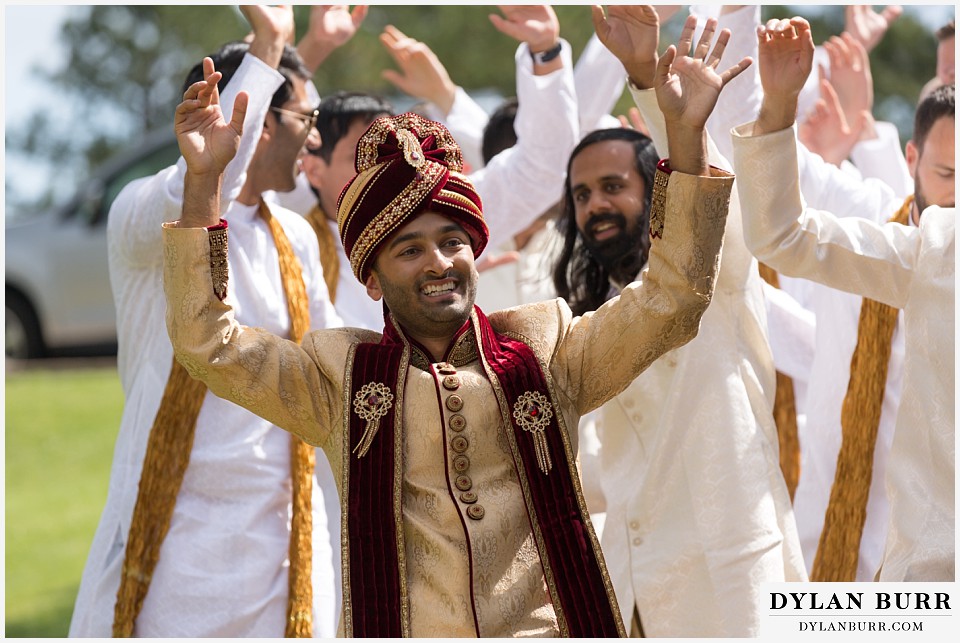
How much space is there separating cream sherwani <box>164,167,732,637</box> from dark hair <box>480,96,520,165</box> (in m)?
3.53

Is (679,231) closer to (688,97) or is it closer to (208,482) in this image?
(688,97)

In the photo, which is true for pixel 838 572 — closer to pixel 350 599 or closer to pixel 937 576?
pixel 937 576

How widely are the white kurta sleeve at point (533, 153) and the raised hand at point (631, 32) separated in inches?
79.4

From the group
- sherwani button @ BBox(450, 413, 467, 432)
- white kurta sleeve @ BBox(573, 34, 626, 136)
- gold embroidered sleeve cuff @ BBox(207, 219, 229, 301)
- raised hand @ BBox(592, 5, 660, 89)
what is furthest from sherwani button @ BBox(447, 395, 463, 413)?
white kurta sleeve @ BBox(573, 34, 626, 136)

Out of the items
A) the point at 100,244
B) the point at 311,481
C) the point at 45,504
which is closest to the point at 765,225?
the point at 311,481

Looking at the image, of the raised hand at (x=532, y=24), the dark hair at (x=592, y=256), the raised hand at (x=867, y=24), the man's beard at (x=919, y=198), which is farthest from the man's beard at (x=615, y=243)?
the raised hand at (x=867, y=24)

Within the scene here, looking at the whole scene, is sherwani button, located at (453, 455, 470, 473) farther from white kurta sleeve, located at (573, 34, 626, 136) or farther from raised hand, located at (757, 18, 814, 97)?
white kurta sleeve, located at (573, 34, 626, 136)

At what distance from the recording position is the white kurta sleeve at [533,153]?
237 inches

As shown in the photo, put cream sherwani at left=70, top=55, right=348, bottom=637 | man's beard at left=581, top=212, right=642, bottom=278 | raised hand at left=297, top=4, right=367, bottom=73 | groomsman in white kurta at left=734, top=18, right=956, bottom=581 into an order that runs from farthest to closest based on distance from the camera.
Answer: raised hand at left=297, top=4, right=367, bottom=73
man's beard at left=581, top=212, right=642, bottom=278
cream sherwani at left=70, top=55, right=348, bottom=637
groomsman in white kurta at left=734, top=18, right=956, bottom=581

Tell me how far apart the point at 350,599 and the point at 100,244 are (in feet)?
33.9

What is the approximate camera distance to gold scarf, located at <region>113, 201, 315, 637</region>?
16.1 ft

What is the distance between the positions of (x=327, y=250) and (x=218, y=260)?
2.28 m

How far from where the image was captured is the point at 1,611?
4.70m

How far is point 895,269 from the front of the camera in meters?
4.32
